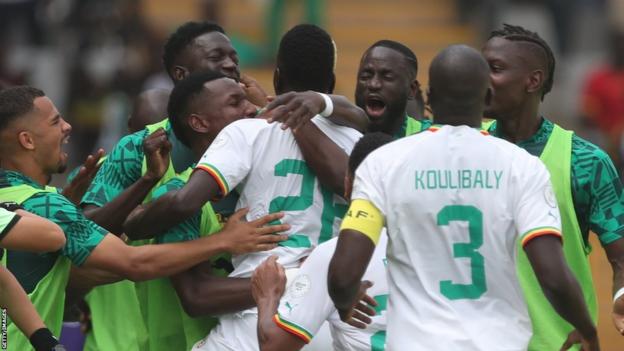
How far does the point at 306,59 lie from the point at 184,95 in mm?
629

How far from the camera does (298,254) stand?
727 centimetres

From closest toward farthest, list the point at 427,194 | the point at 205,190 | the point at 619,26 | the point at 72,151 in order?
the point at 427,194, the point at 205,190, the point at 72,151, the point at 619,26

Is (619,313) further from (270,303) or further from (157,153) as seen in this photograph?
(157,153)

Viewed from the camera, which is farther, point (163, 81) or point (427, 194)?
point (163, 81)

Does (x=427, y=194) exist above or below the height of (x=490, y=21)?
above

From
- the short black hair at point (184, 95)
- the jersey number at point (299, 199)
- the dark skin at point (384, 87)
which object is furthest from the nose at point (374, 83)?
the jersey number at point (299, 199)

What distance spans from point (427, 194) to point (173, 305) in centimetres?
232

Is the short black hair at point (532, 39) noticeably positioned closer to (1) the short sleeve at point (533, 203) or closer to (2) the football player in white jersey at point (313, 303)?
(2) the football player in white jersey at point (313, 303)

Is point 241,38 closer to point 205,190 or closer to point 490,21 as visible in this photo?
point 490,21

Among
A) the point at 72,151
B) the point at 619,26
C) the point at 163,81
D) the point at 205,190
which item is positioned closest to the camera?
the point at 205,190

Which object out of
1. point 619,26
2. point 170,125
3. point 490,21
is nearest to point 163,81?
point 490,21

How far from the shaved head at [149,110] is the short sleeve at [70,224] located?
1773 millimetres

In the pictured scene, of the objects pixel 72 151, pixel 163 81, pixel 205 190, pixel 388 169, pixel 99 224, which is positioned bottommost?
pixel 72 151

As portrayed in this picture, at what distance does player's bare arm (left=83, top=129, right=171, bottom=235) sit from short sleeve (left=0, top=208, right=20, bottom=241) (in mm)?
1081
